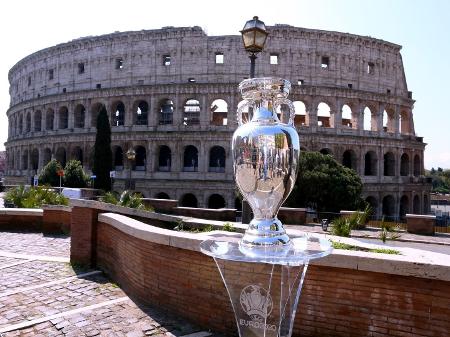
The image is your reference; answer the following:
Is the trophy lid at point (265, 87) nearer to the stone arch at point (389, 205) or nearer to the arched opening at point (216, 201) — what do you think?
the arched opening at point (216, 201)

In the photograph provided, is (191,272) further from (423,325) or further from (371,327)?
(423,325)

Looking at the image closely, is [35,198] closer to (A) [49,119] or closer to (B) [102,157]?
(B) [102,157]

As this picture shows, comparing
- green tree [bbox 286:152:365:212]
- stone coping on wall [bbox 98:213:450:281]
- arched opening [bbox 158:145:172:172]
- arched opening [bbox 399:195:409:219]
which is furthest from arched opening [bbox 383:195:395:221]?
stone coping on wall [bbox 98:213:450:281]

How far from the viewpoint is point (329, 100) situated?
3481 centimetres

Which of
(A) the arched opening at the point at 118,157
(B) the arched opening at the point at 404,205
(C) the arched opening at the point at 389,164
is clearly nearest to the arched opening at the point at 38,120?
(A) the arched opening at the point at 118,157

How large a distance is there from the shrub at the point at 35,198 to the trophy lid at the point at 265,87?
13.5 metres

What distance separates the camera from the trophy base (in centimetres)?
315

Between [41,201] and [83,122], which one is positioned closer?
[41,201]

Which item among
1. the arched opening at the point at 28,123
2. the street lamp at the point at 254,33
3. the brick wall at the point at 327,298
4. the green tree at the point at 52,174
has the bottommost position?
the brick wall at the point at 327,298

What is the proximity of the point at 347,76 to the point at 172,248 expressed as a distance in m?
33.4

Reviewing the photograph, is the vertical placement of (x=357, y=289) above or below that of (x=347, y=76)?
below

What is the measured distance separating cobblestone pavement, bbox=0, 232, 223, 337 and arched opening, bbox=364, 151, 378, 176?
105 feet

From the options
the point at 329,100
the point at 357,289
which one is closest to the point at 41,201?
the point at 357,289

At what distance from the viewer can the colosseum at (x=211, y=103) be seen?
112ft
